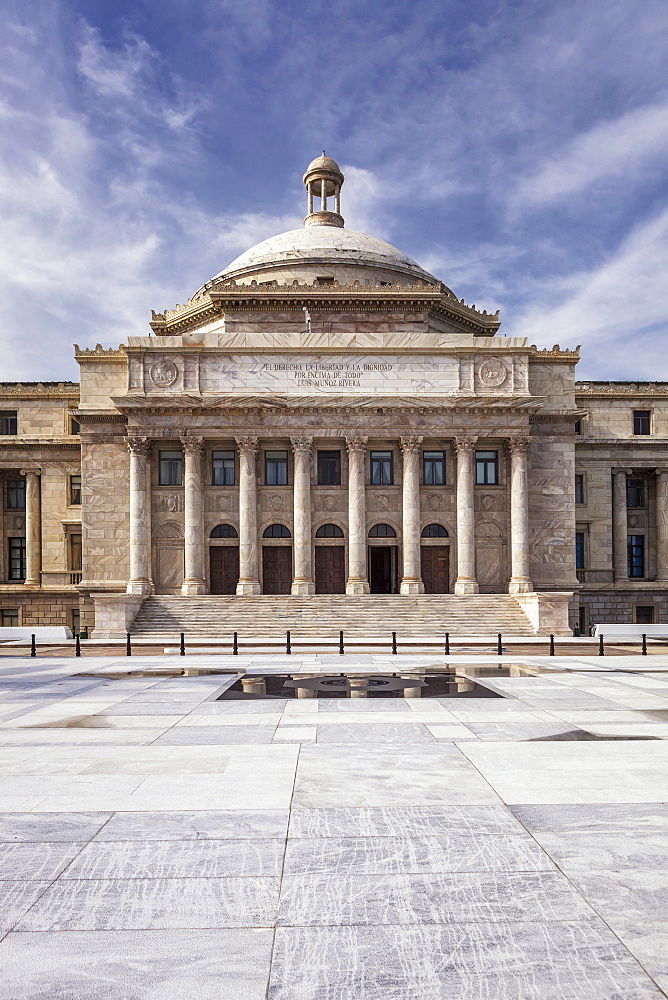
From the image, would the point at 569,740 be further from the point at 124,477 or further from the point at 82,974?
the point at 124,477

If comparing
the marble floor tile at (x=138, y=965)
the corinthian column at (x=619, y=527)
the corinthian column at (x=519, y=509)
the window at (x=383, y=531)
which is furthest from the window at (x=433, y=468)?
the marble floor tile at (x=138, y=965)

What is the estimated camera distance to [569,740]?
13.2 meters

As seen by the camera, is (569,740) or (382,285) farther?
(382,285)

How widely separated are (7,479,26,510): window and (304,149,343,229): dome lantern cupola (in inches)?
1232

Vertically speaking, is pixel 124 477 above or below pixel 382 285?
below

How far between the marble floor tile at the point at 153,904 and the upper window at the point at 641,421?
54516mm

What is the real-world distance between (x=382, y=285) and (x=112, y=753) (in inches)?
1742

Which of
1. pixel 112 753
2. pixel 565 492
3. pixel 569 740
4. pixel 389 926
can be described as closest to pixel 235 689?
pixel 112 753

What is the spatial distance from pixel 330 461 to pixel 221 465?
6.84 m

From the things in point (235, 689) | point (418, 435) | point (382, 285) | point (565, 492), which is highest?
point (382, 285)

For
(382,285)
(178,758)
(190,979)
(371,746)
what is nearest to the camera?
(190,979)

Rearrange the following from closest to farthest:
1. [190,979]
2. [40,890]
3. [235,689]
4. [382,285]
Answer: [190,979]
[40,890]
[235,689]
[382,285]

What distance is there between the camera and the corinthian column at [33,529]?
179 ft

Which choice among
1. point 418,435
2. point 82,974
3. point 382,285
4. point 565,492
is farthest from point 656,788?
point 382,285
